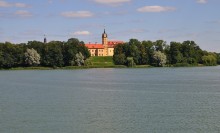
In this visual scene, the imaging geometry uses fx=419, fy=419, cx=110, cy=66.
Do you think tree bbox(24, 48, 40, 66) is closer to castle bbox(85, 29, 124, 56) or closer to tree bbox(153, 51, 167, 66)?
tree bbox(153, 51, 167, 66)

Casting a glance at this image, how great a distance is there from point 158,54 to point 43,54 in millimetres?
30579

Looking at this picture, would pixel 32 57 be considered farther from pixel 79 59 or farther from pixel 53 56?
pixel 79 59

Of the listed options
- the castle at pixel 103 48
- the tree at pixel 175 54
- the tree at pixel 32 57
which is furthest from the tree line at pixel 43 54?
the castle at pixel 103 48

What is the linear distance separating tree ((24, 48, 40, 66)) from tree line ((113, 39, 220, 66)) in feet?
77.0

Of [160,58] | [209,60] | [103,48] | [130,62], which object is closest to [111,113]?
[130,62]

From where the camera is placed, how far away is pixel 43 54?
350 ft

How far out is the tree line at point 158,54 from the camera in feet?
374

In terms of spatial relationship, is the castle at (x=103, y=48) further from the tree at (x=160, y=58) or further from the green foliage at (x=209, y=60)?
the tree at (x=160, y=58)

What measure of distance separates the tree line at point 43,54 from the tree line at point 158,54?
11.8 m

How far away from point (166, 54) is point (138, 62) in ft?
28.7

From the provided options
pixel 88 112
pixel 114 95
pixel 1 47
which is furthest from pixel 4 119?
pixel 1 47

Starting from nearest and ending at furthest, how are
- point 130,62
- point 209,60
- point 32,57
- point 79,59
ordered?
point 32,57
point 79,59
point 130,62
point 209,60

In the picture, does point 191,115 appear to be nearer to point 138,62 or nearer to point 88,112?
point 88,112

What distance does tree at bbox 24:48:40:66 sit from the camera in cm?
10056
